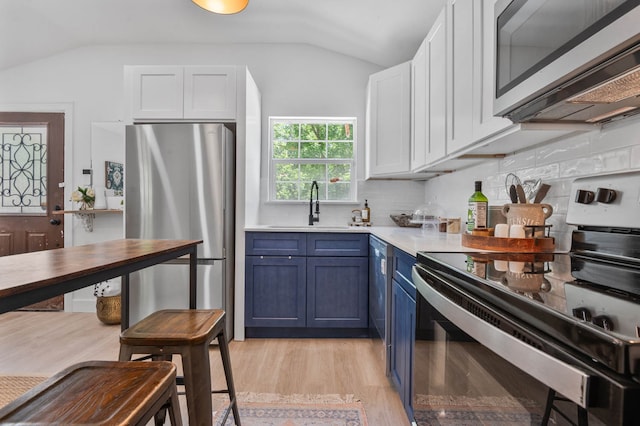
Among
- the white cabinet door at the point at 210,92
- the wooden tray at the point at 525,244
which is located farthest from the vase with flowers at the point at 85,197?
the wooden tray at the point at 525,244

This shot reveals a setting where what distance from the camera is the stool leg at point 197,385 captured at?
1167mm

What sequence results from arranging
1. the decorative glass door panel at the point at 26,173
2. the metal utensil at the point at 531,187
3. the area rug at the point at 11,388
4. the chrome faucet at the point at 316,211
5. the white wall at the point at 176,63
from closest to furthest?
the area rug at the point at 11,388
the metal utensil at the point at 531,187
the chrome faucet at the point at 316,211
the white wall at the point at 176,63
the decorative glass door panel at the point at 26,173

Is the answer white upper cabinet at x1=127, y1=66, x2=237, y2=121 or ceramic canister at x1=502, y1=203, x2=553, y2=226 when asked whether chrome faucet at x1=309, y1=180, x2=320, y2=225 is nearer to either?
white upper cabinet at x1=127, y1=66, x2=237, y2=121

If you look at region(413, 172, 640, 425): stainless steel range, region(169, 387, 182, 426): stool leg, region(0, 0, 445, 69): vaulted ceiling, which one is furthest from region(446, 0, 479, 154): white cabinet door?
region(169, 387, 182, 426): stool leg

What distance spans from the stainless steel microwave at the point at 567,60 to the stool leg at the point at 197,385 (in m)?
1.42

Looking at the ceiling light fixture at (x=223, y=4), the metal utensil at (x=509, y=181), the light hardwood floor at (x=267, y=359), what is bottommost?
the light hardwood floor at (x=267, y=359)

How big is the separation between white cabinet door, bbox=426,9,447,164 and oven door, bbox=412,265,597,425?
3.80ft

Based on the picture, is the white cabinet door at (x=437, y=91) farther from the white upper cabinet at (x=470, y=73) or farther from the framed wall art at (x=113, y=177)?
the framed wall art at (x=113, y=177)

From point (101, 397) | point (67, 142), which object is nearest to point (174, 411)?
point (101, 397)

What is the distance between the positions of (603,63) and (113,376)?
1.45 m

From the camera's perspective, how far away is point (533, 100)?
1.14 metres

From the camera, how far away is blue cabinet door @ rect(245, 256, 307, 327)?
9.29ft

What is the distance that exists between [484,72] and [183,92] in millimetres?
2348

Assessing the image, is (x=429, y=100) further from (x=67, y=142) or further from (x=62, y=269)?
(x=67, y=142)
